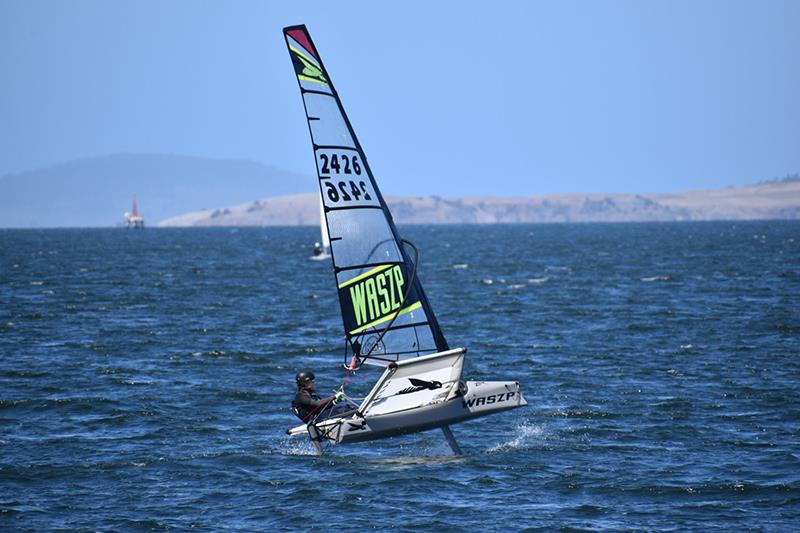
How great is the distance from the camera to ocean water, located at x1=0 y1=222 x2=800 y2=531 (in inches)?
688

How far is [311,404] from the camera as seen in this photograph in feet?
65.9

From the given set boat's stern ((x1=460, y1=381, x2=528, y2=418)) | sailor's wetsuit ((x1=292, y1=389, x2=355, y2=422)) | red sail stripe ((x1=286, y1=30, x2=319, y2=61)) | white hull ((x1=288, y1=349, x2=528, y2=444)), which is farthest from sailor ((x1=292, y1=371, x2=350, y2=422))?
red sail stripe ((x1=286, y1=30, x2=319, y2=61))

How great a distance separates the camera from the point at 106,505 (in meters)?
17.7

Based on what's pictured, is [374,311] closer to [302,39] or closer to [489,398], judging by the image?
[489,398]

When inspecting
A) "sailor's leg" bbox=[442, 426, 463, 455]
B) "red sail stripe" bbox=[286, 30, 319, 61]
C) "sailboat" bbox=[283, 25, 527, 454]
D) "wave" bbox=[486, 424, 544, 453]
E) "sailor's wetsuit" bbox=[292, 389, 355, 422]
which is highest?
"red sail stripe" bbox=[286, 30, 319, 61]

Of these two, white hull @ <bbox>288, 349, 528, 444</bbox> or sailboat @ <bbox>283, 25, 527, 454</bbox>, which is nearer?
white hull @ <bbox>288, 349, 528, 444</bbox>

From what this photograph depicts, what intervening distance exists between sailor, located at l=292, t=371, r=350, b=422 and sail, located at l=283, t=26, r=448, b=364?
0.97 meters

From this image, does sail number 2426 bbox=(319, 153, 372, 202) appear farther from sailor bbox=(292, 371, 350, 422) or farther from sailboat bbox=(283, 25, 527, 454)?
sailor bbox=(292, 371, 350, 422)

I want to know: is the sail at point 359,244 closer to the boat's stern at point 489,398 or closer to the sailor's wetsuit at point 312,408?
the sailor's wetsuit at point 312,408

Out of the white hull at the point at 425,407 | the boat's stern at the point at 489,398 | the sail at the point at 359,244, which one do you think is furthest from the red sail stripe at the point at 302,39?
the boat's stern at the point at 489,398

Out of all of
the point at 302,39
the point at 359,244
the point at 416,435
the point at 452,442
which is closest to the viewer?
the point at 302,39

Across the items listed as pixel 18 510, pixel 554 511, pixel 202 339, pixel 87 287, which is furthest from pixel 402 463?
pixel 87 287

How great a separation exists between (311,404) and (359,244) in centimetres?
309

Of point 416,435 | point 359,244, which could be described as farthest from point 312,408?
point 416,435
